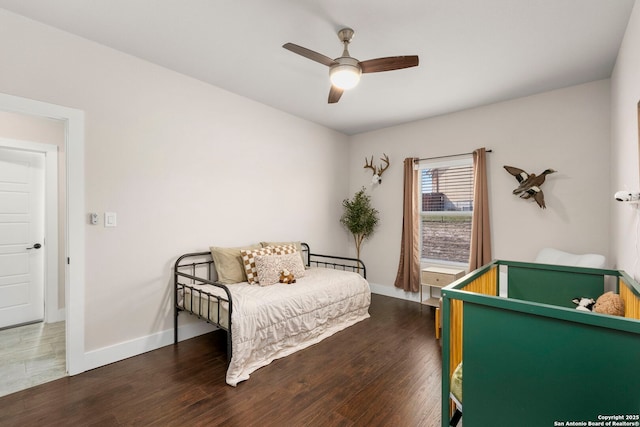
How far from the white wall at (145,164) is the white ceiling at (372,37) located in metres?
0.19

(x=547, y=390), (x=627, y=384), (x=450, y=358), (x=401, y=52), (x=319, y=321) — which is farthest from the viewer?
(x=319, y=321)

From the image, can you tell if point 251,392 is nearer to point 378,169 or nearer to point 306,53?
point 306,53

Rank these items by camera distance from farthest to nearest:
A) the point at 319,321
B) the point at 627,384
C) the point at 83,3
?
the point at 319,321, the point at 83,3, the point at 627,384

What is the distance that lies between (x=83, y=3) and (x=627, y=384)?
3.38 meters

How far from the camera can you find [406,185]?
4.33 meters

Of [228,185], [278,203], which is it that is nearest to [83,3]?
[228,185]

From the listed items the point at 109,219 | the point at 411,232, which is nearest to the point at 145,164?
the point at 109,219

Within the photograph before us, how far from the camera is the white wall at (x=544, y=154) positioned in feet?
9.84

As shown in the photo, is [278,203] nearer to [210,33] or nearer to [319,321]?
[319,321]

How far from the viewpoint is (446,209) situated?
412 cm

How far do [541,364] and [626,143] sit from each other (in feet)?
6.80

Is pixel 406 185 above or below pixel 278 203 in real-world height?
above

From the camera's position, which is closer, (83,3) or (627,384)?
(627,384)

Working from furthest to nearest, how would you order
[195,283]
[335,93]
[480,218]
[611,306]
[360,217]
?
[360,217] → [480,218] → [195,283] → [335,93] → [611,306]
